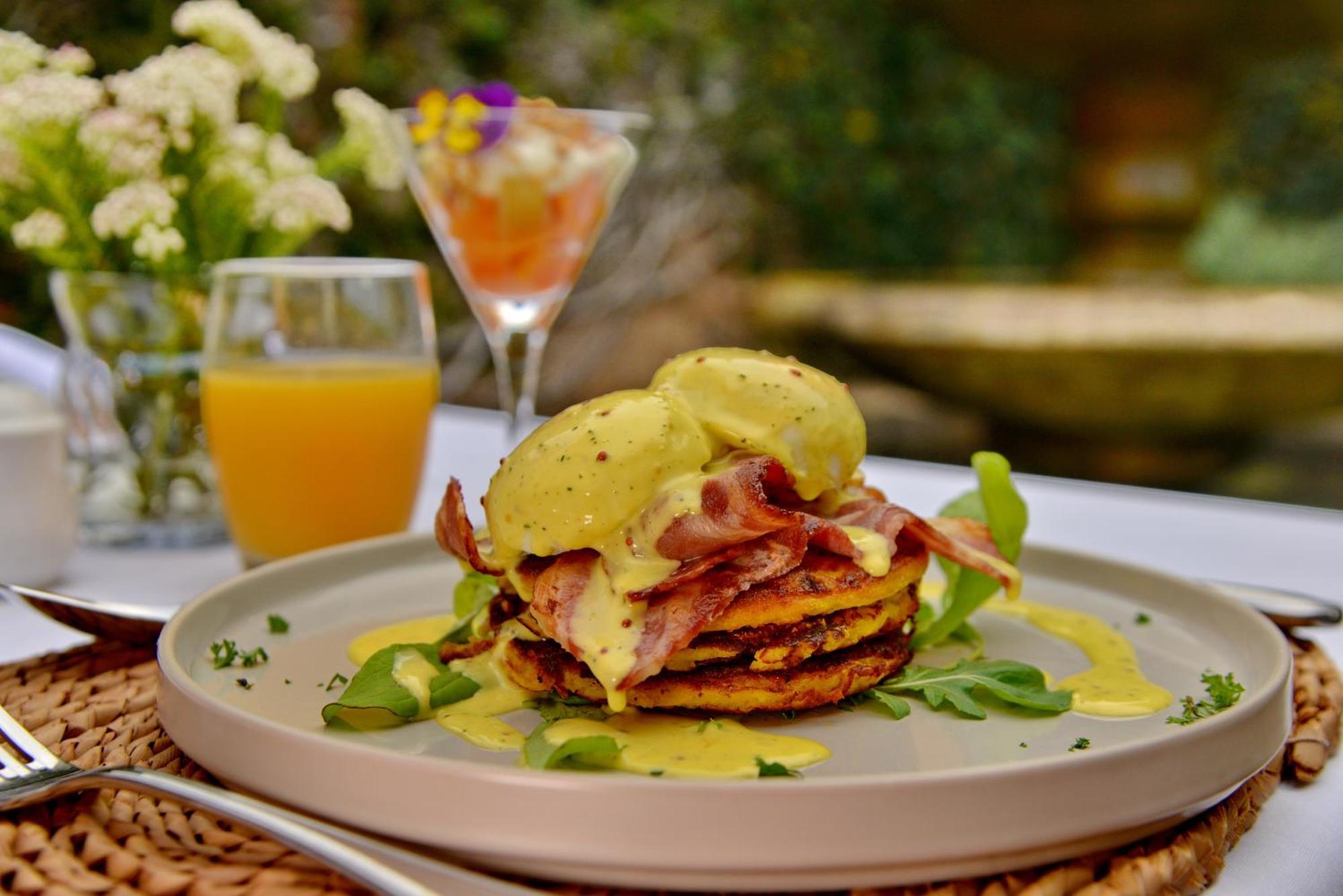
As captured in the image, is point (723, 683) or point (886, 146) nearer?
point (723, 683)

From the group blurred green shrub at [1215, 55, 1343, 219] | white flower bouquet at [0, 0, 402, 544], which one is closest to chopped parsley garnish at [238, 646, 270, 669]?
white flower bouquet at [0, 0, 402, 544]

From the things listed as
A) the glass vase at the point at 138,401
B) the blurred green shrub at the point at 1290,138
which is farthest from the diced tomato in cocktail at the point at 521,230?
the blurred green shrub at the point at 1290,138

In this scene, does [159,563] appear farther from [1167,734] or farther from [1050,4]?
[1050,4]

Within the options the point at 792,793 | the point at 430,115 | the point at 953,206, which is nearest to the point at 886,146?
the point at 953,206

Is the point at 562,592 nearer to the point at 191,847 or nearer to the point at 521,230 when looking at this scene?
the point at 191,847

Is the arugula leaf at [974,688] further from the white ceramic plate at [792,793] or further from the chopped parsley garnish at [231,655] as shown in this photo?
the chopped parsley garnish at [231,655]

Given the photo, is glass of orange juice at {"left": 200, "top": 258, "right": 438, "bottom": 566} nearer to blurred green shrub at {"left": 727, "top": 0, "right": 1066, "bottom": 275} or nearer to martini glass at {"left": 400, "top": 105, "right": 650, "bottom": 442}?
martini glass at {"left": 400, "top": 105, "right": 650, "bottom": 442}
